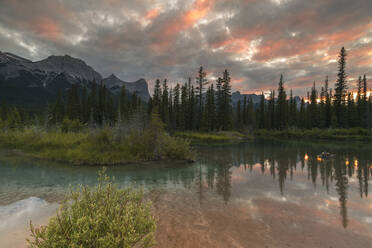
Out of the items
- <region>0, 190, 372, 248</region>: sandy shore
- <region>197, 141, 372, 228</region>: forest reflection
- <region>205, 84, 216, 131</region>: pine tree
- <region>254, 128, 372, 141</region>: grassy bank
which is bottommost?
<region>197, 141, 372, 228</region>: forest reflection

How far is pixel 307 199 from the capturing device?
948 cm

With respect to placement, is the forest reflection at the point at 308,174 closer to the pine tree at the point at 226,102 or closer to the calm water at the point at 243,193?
the calm water at the point at 243,193

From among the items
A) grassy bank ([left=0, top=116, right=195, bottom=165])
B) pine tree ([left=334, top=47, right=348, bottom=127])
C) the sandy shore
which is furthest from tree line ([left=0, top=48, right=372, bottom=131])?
the sandy shore

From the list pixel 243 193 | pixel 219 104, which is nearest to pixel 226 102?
pixel 219 104

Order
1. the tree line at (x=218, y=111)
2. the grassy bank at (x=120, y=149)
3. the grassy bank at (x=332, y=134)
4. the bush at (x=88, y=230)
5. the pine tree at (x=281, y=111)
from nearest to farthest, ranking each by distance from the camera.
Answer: the bush at (x=88, y=230) → the grassy bank at (x=120, y=149) → the grassy bank at (x=332, y=134) → the tree line at (x=218, y=111) → the pine tree at (x=281, y=111)

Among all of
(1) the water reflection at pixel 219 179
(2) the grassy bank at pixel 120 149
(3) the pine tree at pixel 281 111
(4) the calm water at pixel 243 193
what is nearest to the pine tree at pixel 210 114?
(3) the pine tree at pixel 281 111

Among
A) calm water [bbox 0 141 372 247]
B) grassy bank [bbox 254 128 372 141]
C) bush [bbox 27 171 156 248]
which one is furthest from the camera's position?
grassy bank [bbox 254 128 372 141]

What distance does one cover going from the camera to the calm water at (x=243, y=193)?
6.65 meters

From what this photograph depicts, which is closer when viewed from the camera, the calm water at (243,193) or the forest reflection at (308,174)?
the calm water at (243,193)

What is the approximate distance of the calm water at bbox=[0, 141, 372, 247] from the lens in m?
6.65

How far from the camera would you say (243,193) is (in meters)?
10.4

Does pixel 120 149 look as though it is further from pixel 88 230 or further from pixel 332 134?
pixel 332 134

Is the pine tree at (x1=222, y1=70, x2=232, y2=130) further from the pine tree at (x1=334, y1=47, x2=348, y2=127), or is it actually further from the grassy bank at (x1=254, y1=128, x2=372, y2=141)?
the pine tree at (x1=334, y1=47, x2=348, y2=127)

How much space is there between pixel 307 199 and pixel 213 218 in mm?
5466
